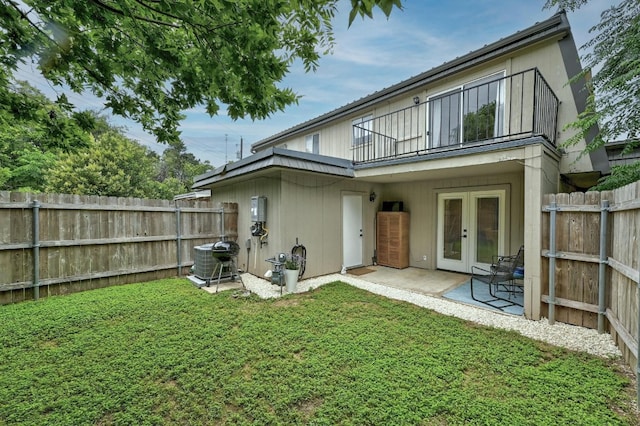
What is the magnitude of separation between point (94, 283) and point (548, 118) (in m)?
10.1

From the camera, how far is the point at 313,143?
36.4 feet

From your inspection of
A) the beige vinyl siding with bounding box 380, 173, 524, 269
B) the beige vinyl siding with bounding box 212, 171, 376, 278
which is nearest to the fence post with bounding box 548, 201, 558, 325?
the beige vinyl siding with bounding box 380, 173, 524, 269

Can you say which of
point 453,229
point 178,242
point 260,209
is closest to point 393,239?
point 453,229

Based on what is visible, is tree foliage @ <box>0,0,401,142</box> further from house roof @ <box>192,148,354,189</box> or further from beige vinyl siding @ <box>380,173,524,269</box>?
beige vinyl siding @ <box>380,173,524,269</box>

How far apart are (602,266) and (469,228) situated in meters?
3.48

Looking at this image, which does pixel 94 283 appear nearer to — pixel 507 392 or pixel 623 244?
pixel 507 392

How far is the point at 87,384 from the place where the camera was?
8.20 feet

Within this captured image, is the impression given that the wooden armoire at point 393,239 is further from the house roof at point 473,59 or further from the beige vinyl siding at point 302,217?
the house roof at point 473,59

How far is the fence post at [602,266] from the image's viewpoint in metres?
3.50

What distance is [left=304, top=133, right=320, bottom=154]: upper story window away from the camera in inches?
426

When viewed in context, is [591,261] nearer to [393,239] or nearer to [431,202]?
[431,202]

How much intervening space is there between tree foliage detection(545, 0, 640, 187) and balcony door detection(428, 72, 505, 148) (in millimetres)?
1421

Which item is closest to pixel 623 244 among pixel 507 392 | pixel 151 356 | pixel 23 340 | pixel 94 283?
pixel 507 392

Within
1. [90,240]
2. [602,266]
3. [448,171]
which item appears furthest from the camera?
[448,171]
